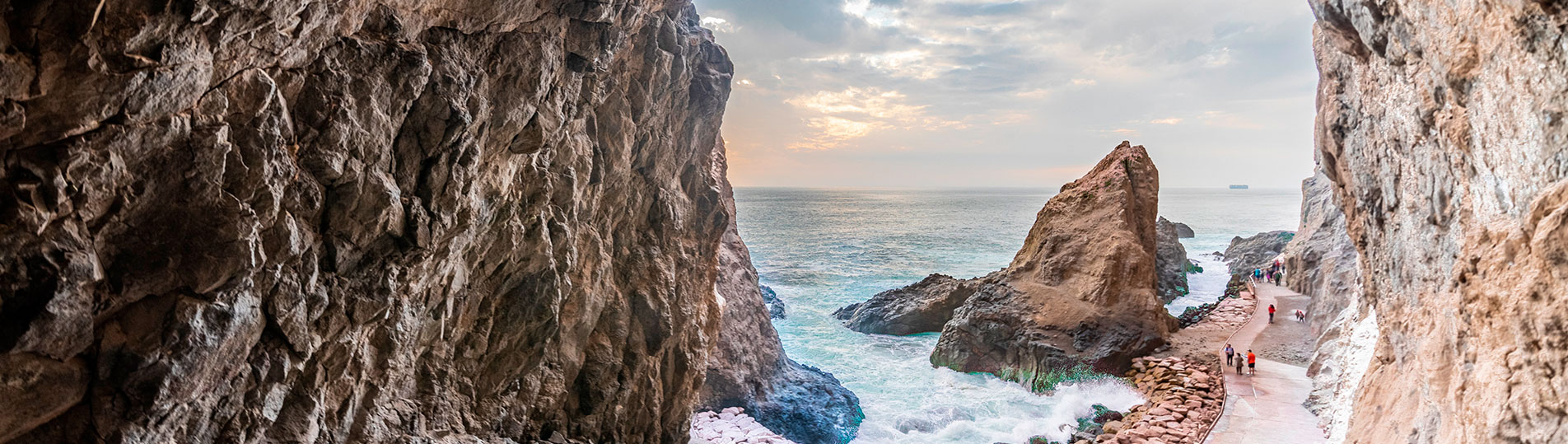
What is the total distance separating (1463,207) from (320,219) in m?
10.9

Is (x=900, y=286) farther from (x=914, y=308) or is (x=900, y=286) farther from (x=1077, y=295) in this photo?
(x=1077, y=295)

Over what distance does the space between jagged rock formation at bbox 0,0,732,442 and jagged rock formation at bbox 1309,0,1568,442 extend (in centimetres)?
889

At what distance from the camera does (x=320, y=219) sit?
6211 millimetres

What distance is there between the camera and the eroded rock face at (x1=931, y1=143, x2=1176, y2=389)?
72.8ft

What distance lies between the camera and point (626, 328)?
11.6 m

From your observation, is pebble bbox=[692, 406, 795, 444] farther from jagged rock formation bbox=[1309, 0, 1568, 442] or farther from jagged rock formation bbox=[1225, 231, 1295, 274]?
jagged rock formation bbox=[1225, 231, 1295, 274]

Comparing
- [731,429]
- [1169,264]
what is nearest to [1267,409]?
[731,429]

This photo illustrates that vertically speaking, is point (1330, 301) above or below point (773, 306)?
above

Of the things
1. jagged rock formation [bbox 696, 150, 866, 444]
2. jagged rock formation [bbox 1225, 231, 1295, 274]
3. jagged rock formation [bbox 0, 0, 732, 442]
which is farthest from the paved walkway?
jagged rock formation [bbox 1225, 231, 1295, 274]

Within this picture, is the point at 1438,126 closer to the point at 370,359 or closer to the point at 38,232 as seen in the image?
the point at 370,359

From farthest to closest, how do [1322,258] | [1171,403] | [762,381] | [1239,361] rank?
[1322,258]
[1239,361]
[762,381]
[1171,403]

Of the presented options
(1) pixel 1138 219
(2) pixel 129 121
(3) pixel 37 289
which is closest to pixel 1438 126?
(2) pixel 129 121

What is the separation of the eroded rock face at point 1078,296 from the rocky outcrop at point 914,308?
5.52 metres

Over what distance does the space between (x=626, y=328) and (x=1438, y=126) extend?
10676mm
